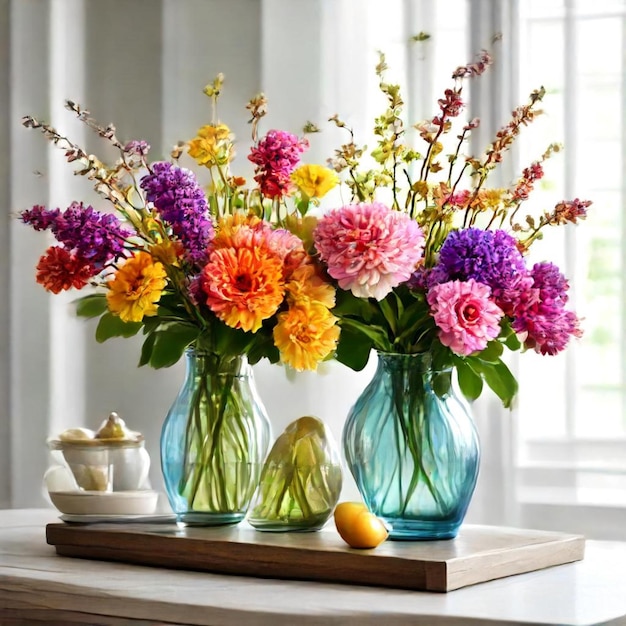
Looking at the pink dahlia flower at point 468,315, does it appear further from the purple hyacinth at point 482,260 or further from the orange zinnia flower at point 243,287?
the orange zinnia flower at point 243,287

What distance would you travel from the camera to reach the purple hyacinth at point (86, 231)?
1271 millimetres

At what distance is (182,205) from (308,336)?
225mm

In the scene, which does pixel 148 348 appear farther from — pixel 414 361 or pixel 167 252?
pixel 414 361

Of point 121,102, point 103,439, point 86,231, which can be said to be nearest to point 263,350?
point 86,231

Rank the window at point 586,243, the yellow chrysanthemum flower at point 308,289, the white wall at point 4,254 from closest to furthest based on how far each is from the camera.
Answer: the yellow chrysanthemum flower at point 308,289, the window at point 586,243, the white wall at point 4,254

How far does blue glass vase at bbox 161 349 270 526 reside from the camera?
1348 mm

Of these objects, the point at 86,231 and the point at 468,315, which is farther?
the point at 86,231

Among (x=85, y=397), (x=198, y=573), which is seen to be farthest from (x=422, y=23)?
(x=198, y=573)

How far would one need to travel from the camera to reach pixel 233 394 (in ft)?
4.47

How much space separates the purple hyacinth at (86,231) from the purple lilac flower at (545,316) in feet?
1.54

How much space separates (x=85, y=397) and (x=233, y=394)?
1.20 m

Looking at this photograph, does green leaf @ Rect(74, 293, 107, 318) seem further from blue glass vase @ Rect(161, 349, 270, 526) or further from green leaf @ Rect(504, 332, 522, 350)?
green leaf @ Rect(504, 332, 522, 350)

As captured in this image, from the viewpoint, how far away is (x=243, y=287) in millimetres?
1217

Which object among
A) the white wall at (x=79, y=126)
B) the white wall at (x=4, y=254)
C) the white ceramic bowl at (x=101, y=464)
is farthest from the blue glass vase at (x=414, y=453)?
the white wall at (x=4, y=254)
